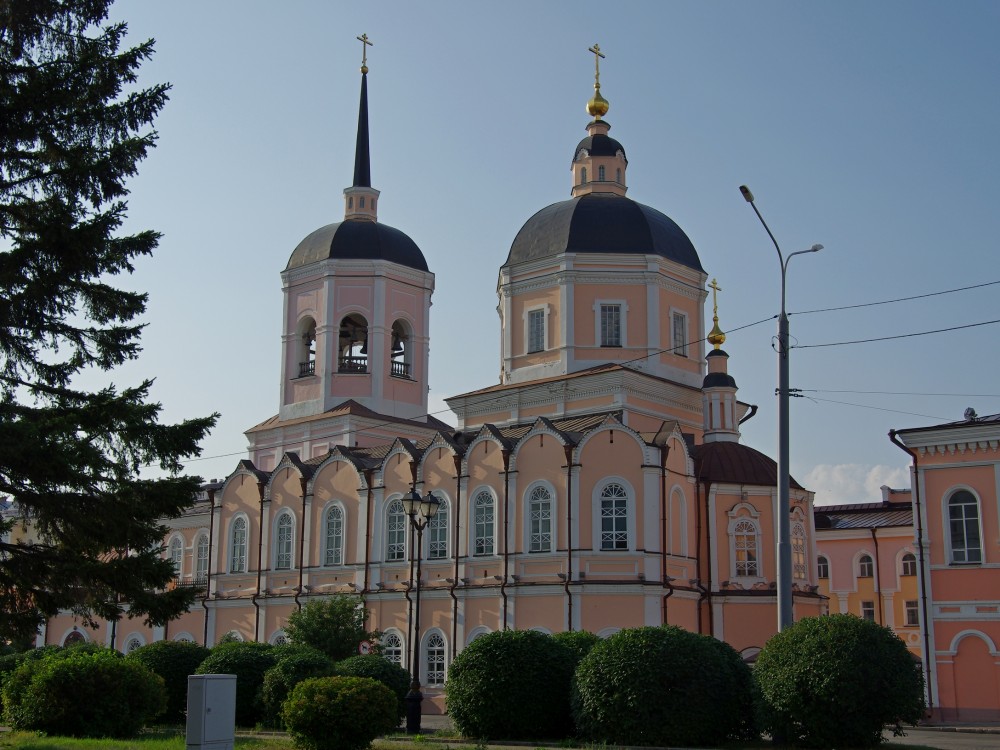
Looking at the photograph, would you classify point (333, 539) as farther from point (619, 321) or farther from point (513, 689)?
point (513, 689)

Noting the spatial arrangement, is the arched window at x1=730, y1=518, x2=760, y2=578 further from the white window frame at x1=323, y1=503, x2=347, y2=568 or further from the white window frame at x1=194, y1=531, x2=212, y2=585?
the white window frame at x1=194, y1=531, x2=212, y2=585

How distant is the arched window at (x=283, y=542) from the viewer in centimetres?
4119

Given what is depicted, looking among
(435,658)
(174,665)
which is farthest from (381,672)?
(435,658)

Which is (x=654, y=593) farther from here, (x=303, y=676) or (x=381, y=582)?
(x=303, y=676)

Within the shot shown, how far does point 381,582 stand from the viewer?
37.7 m

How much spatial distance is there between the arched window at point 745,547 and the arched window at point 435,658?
9.06m

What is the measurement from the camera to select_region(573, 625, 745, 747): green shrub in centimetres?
1894

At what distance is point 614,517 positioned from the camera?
110ft

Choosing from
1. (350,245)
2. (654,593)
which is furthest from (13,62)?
(350,245)

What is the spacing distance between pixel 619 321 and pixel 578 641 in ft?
57.2

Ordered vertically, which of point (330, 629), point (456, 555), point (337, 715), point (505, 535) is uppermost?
point (505, 535)

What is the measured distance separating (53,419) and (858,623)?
12437 mm

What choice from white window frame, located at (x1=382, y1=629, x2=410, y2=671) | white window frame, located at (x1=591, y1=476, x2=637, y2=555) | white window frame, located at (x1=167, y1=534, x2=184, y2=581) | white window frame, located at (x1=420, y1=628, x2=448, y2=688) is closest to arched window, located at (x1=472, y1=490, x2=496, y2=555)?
white window frame, located at (x1=420, y1=628, x2=448, y2=688)

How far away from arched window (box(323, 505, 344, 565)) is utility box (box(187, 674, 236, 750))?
2254 centimetres
